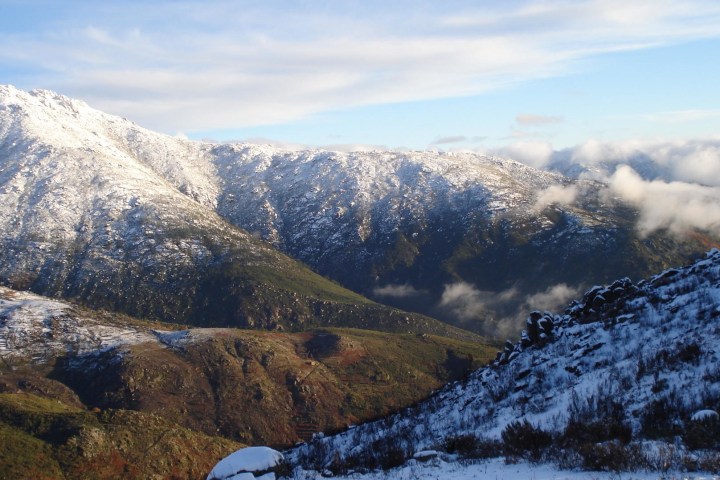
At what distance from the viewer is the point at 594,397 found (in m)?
19.9

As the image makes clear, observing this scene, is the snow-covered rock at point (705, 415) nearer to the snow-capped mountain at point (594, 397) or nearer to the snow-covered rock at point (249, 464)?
the snow-capped mountain at point (594, 397)

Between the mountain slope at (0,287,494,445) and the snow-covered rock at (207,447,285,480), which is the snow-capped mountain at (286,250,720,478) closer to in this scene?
the snow-covered rock at (207,447,285,480)

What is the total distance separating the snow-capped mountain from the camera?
14844 mm

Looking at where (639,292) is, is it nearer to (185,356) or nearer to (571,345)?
(571,345)

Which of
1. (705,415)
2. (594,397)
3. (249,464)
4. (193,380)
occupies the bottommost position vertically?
(193,380)

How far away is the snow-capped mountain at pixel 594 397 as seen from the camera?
1484cm

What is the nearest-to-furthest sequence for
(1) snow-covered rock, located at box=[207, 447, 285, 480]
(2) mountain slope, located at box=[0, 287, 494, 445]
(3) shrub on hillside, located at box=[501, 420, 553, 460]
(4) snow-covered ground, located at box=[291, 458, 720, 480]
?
(4) snow-covered ground, located at box=[291, 458, 720, 480], (3) shrub on hillside, located at box=[501, 420, 553, 460], (1) snow-covered rock, located at box=[207, 447, 285, 480], (2) mountain slope, located at box=[0, 287, 494, 445]

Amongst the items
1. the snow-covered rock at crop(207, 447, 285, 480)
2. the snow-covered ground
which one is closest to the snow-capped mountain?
the snow-covered ground

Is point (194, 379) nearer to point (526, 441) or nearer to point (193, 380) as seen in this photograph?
point (193, 380)

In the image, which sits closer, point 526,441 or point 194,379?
point 526,441

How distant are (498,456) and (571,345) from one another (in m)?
15.1

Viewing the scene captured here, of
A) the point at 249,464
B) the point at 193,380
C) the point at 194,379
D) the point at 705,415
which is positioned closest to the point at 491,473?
the point at 705,415

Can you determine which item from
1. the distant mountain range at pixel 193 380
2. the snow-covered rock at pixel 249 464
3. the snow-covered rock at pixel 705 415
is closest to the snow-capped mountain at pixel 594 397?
the snow-covered rock at pixel 705 415

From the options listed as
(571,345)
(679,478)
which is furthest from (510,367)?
(679,478)
